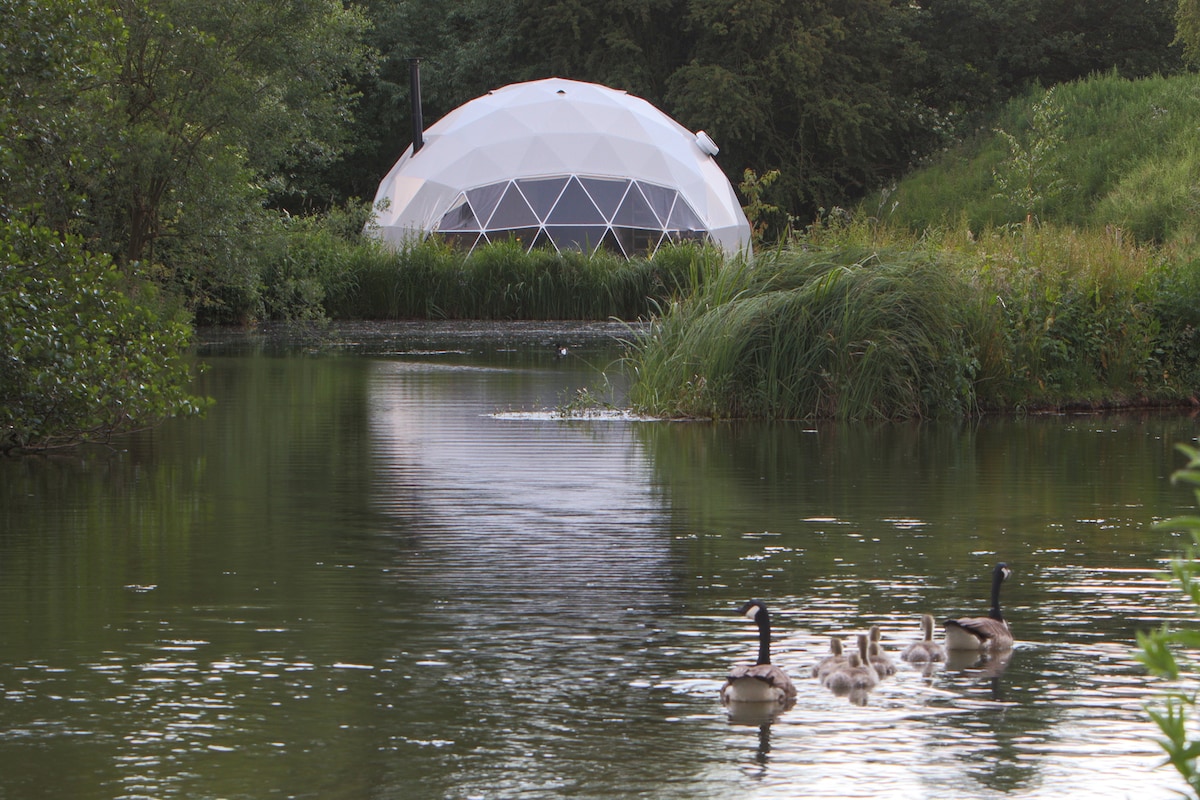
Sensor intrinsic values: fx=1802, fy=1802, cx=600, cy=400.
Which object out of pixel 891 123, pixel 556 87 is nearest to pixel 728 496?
pixel 556 87

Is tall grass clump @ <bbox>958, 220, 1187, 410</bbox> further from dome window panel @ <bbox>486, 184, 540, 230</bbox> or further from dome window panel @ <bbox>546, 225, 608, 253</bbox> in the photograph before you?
dome window panel @ <bbox>486, 184, 540, 230</bbox>

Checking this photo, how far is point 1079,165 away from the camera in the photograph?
1858 inches

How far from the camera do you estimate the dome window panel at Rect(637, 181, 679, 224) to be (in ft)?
155

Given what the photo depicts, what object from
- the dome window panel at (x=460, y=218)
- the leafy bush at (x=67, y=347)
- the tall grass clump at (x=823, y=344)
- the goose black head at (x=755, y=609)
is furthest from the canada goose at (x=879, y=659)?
the dome window panel at (x=460, y=218)

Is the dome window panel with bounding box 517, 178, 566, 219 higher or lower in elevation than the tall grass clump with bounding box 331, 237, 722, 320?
higher

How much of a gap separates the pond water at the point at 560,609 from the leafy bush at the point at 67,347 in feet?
1.36

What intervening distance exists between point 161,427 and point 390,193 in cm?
3389

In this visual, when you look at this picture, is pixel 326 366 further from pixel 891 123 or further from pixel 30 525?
pixel 891 123

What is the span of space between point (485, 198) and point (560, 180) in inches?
79.6

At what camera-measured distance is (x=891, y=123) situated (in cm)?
5912

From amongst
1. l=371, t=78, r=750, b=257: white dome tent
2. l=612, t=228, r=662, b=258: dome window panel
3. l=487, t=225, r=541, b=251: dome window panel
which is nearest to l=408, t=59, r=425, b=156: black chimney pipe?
l=371, t=78, r=750, b=257: white dome tent

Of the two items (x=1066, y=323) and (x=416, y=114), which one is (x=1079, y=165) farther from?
(x=1066, y=323)

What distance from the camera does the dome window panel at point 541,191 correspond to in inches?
1834

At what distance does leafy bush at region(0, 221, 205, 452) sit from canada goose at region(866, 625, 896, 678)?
7.56 m
